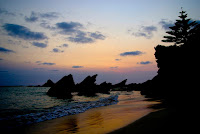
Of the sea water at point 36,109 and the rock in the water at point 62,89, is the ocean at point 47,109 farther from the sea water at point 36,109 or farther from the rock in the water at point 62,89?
the rock in the water at point 62,89

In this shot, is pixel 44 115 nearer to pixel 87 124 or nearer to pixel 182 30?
pixel 87 124

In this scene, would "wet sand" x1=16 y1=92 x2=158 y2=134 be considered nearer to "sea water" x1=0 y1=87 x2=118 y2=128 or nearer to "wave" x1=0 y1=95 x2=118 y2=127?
"wave" x1=0 y1=95 x2=118 y2=127

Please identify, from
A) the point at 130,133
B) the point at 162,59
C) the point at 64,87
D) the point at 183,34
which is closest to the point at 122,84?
the point at 183,34

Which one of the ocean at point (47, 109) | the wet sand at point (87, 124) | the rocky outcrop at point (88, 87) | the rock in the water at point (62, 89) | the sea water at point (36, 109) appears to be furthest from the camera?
the rocky outcrop at point (88, 87)

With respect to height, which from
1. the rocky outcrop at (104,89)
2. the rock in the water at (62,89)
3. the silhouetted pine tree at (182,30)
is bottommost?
the rocky outcrop at (104,89)

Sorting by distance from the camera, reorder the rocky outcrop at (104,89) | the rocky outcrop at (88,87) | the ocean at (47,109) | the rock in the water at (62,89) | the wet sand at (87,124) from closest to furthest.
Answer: the wet sand at (87,124) → the ocean at (47,109) → the rock in the water at (62,89) → the rocky outcrop at (88,87) → the rocky outcrop at (104,89)

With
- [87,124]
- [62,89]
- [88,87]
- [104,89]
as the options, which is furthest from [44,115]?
[104,89]

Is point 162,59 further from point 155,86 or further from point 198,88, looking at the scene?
A: point 155,86

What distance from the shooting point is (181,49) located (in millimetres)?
9102

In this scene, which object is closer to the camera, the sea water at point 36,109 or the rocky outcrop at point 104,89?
the sea water at point 36,109

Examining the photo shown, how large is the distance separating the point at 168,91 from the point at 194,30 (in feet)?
113

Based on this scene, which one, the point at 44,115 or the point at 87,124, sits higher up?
the point at 87,124

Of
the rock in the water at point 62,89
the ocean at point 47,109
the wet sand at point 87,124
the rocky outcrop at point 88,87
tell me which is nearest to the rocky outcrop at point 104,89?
the rocky outcrop at point 88,87

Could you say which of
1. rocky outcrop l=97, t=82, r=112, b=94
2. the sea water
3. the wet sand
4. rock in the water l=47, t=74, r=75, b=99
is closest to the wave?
the sea water
